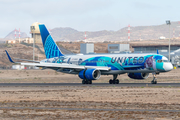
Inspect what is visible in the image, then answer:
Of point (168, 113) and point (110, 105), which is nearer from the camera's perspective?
point (168, 113)

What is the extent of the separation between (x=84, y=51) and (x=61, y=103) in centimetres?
14889

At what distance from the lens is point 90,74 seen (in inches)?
1832

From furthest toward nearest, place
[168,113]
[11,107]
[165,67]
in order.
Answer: [165,67] < [11,107] < [168,113]

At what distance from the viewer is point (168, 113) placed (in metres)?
19.3

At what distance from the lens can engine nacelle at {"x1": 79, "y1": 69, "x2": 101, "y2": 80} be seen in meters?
46.5

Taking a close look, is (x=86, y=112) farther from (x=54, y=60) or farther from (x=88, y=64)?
(x=54, y=60)

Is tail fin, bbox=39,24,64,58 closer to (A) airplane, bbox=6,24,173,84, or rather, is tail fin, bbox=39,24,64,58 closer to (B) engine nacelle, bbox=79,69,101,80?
(A) airplane, bbox=6,24,173,84

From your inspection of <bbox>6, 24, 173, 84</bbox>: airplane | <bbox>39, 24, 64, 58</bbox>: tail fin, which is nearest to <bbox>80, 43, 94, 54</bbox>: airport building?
<bbox>39, 24, 64, 58</bbox>: tail fin

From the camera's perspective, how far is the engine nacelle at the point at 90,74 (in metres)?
46.5

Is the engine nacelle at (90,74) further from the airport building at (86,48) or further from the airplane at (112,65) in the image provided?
the airport building at (86,48)

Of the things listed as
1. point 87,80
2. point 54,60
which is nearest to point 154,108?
point 87,80

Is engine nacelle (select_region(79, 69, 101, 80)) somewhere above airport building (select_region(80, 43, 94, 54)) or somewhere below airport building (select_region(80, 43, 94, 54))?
below

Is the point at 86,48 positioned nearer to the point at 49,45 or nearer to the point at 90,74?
the point at 49,45

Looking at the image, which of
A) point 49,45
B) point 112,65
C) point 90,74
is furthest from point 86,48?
point 90,74
